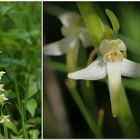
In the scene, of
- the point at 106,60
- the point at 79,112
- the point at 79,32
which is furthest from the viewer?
the point at 79,112

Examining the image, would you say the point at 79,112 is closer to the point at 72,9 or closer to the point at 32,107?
the point at 32,107

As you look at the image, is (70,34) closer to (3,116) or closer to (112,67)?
(112,67)

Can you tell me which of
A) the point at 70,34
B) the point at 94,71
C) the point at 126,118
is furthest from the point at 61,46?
the point at 126,118

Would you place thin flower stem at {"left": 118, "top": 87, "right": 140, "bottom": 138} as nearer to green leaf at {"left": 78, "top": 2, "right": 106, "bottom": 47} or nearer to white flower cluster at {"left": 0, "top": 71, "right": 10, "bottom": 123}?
green leaf at {"left": 78, "top": 2, "right": 106, "bottom": 47}

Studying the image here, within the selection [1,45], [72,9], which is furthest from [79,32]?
[1,45]

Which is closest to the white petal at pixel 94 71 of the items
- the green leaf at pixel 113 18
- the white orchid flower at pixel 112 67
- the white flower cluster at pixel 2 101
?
the white orchid flower at pixel 112 67

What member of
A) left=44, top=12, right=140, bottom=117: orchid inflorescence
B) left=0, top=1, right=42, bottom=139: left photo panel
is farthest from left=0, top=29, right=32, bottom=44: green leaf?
left=44, top=12, right=140, bottom=117: orchid inflorescence
